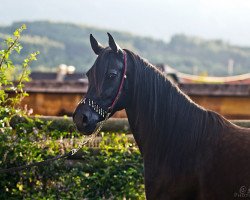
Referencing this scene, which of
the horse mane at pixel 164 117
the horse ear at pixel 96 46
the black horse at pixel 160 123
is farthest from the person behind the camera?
the horse ear at pixel 96 46

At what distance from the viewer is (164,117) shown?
18.6 feet

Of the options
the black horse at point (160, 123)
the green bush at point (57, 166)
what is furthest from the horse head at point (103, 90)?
the green bush at point (57, 166)

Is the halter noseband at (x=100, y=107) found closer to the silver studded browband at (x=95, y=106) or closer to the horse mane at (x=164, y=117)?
the silver studded browband at (x=95, y=106)

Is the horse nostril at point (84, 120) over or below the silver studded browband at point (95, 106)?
below

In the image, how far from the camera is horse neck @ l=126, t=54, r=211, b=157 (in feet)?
18.5

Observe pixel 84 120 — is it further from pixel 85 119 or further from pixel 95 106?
pixel 95 106

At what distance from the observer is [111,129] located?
8.79m

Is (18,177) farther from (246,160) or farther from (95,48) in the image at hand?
(246,160)

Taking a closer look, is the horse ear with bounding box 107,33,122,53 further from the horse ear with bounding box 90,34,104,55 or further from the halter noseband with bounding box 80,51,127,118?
the horse ear with bounding box 90,34,104,55

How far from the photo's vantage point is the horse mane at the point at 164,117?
18.3 feet

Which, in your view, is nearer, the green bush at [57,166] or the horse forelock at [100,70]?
the horse forelock at [100,70]

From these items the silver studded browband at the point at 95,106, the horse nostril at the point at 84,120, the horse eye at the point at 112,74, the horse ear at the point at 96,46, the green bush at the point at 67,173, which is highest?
the horse ear at the point at 96,46

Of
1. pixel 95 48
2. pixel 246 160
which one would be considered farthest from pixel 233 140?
pixel 95 48

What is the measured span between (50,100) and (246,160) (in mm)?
8905
